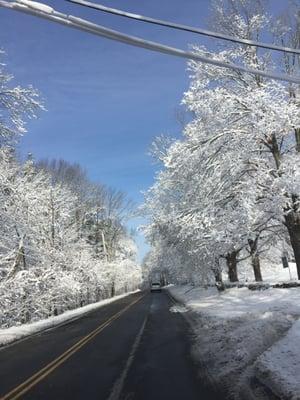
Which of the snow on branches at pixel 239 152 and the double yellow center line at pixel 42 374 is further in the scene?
the snow on branches at pixel 239 152

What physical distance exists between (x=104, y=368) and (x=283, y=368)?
4.36m

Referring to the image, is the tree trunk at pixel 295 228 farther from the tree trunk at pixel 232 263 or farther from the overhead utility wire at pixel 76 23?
the overhead utility wire at pixel 76 23

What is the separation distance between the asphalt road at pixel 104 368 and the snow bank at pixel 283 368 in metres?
1.02

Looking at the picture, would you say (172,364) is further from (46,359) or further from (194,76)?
(194,76)

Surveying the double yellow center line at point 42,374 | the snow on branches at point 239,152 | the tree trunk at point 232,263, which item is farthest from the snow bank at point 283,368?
the tree trunk at point 232,263

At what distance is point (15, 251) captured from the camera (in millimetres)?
28281

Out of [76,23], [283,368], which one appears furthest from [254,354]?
[76,23]

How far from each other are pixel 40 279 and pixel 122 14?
26.9 metres

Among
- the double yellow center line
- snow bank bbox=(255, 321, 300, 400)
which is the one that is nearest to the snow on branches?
the double yellow center line

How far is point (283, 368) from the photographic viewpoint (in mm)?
8812

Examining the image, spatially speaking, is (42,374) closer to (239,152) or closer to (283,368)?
(283,368)

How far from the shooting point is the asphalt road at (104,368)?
8.96 meters

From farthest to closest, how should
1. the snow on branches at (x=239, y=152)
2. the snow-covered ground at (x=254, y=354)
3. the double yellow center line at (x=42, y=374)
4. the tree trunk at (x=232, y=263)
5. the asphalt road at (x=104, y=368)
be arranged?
1. the tree trunk at (x=232, y=263)
2. the snow on branches at (x=239, y=152)
3. the double yellow center line at (x=42, y=374)
4. the asphalt road at (x=104, y=368)
5. the snow-covered ground at (x=254, y=354)

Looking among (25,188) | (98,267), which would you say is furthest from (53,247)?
(98,267)
